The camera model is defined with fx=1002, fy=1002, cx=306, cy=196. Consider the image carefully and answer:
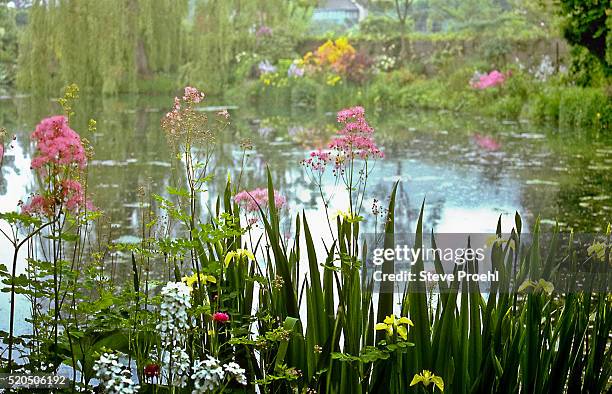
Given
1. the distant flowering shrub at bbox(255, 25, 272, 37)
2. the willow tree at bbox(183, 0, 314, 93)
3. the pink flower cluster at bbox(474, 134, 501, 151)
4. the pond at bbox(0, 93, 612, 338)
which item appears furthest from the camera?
the distant flowering shrub at bbox(255, 25, 272, 37)

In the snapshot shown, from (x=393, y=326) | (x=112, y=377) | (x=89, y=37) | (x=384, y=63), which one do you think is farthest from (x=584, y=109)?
(x=112, y=377)

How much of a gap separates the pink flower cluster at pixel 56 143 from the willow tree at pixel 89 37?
8.65 meters

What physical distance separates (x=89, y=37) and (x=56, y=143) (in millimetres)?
8991

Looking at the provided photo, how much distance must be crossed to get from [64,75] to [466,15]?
39.6ft

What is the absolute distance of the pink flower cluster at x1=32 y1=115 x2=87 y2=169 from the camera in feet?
5.55

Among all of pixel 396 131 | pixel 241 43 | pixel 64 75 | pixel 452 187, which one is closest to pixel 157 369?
pixel 452 187

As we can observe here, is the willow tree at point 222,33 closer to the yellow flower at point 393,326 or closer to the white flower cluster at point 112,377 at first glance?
the yellow flower at point 393,326

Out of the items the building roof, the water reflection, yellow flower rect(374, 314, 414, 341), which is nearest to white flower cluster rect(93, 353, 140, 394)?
yellow flower rect(374, 314, 414, 341)

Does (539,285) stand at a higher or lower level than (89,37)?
lower

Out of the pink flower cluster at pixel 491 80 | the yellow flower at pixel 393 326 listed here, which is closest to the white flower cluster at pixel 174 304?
the yellow flower at pixel 393 326

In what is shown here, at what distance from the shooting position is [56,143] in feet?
5.55

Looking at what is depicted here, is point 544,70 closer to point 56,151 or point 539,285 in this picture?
point 539,285

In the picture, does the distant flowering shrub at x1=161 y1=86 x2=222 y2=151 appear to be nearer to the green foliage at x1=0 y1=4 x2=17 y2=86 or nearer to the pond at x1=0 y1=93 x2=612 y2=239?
the pond at x1=0 y1=93 x2=612 y2=239

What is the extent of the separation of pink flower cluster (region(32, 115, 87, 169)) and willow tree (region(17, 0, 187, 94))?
865 centimetres
